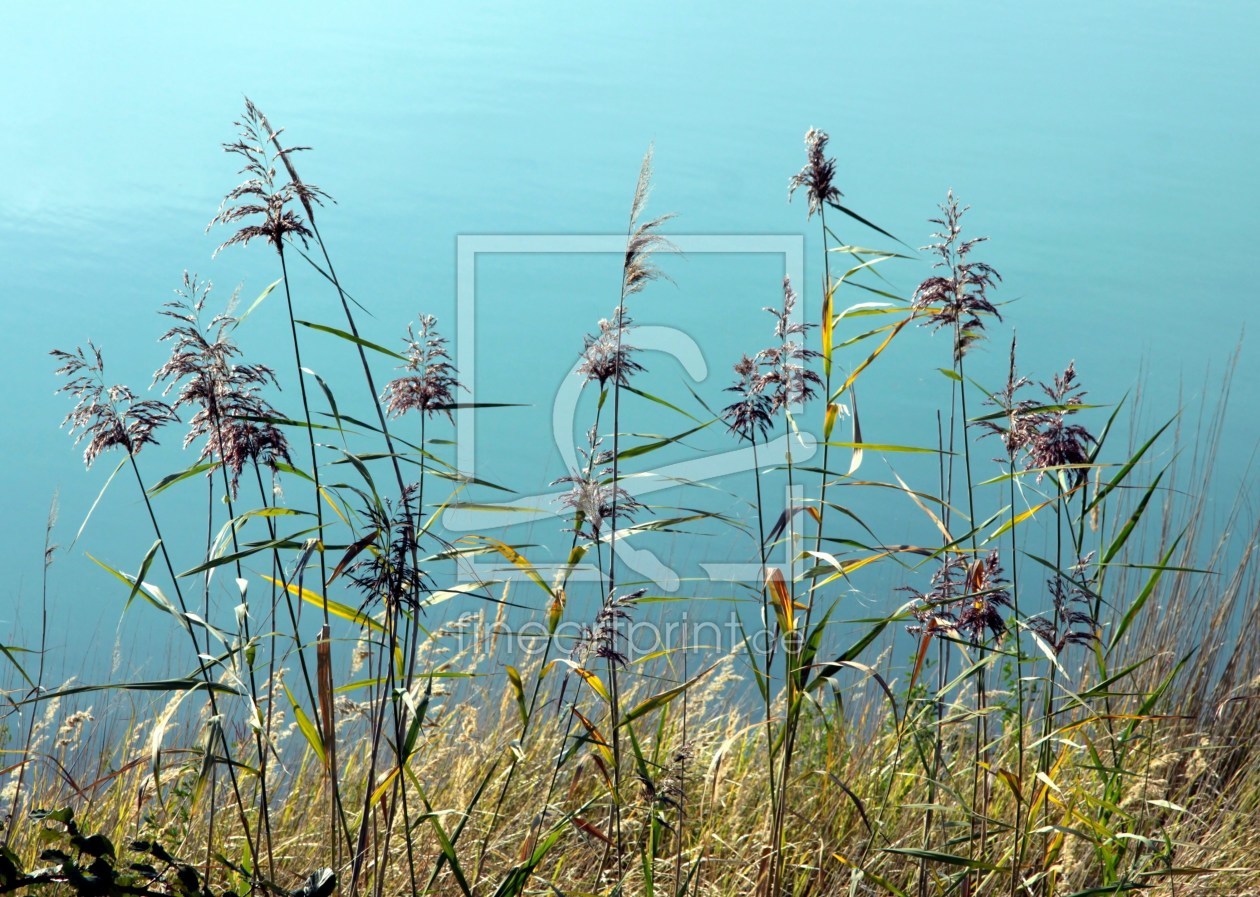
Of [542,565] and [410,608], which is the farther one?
[542,565]

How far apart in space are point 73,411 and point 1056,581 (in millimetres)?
2036

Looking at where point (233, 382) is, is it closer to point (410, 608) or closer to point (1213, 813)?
point (410, 608)

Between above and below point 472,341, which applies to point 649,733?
below

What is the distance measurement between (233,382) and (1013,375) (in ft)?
5.06

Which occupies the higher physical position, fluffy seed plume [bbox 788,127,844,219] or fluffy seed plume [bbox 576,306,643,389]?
fluffy seed plume [bbox 788,127,844,219]

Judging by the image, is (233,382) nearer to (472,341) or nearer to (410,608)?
(410,608)

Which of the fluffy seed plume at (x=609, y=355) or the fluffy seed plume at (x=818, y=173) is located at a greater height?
the fluffy seed plume at (x=818, y=173)

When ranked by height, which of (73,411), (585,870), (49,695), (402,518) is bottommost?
(585,870)

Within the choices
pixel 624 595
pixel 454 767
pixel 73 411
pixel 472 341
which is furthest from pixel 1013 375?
pixel 472 341

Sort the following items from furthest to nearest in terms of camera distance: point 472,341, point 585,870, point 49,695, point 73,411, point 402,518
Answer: point 472,341 < point 585,870 < point 73,411 < point 402,518 < point 49,695

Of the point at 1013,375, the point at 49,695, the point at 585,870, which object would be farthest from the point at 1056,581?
the point at 49,695

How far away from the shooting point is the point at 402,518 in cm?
191

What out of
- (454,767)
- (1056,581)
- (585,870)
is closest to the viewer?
(1056,581)

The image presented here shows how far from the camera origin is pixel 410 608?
1.95 meters
